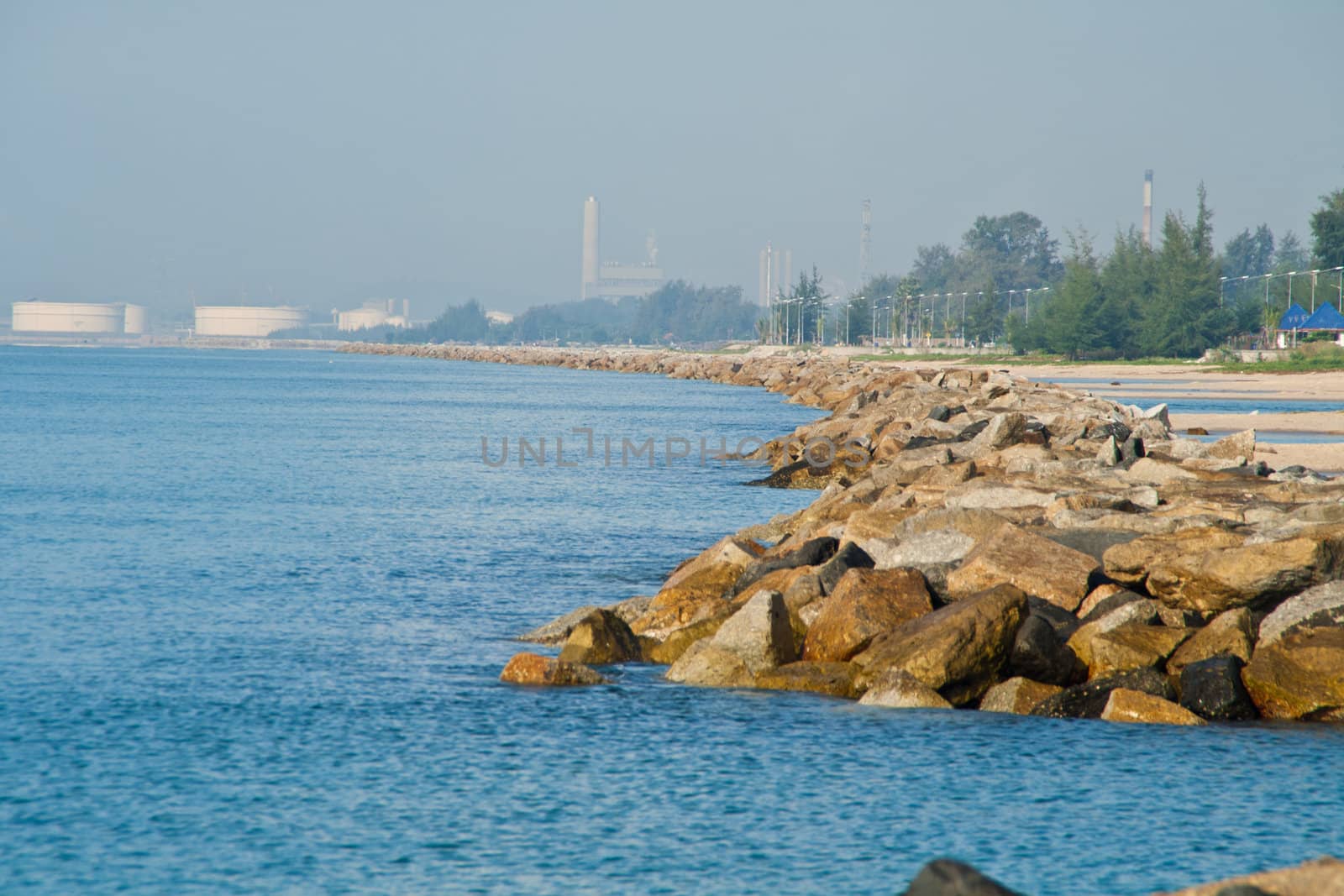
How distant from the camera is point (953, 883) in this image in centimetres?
516

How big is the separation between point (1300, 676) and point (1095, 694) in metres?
1.47

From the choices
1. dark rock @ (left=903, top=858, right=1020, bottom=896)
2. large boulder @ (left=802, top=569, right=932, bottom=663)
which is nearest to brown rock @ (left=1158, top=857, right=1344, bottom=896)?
dark rock @ (left=903, top=858, right=1020, bottom=896)

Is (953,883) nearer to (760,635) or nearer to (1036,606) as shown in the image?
(760,635)

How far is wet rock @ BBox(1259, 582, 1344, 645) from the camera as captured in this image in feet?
35.2

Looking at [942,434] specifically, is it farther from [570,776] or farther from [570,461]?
[570,776]

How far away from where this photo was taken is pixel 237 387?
83625mm

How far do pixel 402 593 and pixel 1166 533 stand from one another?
8.03 metres

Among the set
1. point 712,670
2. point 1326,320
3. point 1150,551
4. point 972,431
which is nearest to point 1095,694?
point 1150,551

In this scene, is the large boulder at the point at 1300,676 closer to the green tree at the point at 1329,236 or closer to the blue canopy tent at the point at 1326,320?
the blue canopy tent at the point at 1326,320

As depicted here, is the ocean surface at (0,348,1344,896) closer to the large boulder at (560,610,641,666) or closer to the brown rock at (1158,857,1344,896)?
the large boulder at (560,610,641,666)

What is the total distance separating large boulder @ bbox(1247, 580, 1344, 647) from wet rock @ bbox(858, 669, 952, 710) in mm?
2565

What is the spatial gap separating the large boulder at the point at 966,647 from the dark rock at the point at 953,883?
5.44 metres

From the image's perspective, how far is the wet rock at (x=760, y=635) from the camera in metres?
11.6

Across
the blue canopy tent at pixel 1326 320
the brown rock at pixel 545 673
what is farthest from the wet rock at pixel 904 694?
the blue canopy tent at pixel 1326 320
